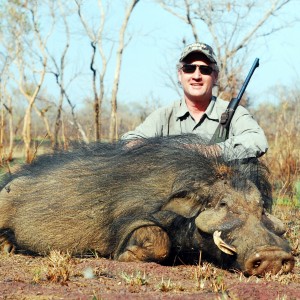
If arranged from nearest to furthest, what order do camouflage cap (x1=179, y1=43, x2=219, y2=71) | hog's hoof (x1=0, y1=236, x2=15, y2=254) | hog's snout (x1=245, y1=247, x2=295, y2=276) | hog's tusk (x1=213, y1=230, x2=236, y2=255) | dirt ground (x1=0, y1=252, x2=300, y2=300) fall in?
dirt ground (x1=0, y1=252, x2=300, y2=300)
hog's snout (x1=245, y1=247, x2=295, y2=276)
hog's tusk (x1=213, y1=230, x2=236, y2=255)
hog's hoof (x1=0, y1=236, x2=15, y2=254)
camouflage cap (x1=179, y1=43, x2=219, y2=71)

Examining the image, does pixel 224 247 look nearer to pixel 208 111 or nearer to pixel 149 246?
pixel 149 246

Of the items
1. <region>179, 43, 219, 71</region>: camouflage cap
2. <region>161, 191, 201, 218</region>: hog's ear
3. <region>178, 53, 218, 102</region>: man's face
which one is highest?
<region>179, 43, 219, 71</region>: camouflage cap

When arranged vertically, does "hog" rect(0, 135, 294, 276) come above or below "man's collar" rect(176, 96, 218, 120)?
below

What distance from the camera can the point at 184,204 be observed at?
3842 millimetres

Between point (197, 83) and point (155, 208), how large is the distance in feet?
4.94

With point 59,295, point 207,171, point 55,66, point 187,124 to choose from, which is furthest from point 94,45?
point 59,295

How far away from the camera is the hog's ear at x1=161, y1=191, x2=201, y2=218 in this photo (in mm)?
3822

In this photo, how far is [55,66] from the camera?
19031mm

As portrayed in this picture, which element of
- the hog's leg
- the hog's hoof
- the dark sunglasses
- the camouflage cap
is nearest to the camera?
the hog's leg

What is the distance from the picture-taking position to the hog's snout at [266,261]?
129 inches

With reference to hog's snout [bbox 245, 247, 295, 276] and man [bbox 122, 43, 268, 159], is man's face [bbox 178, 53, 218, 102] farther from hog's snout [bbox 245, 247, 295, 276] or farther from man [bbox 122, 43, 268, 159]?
hog's snout [bbox 245, 247, 295, 276]

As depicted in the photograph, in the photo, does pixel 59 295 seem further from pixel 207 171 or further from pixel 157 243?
pixel 207 171

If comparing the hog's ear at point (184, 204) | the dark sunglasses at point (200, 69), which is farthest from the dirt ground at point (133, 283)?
the dark sunglasses at point (200, 69)

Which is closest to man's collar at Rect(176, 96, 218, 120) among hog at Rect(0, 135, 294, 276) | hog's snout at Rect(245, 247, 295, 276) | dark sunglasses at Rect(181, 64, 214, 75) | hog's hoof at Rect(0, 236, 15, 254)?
dark sunglasses at Rect(181, 64, 214, 75)
